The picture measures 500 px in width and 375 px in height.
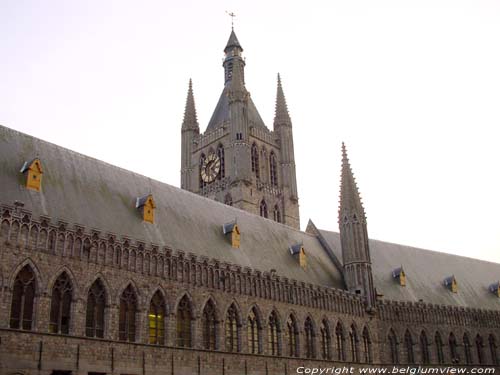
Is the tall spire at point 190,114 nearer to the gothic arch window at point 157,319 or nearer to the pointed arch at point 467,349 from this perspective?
the pointed arch at point 467,349

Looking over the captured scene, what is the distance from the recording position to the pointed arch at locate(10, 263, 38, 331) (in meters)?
26.5

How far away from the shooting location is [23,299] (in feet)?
88.4

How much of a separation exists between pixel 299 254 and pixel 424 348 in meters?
12.8

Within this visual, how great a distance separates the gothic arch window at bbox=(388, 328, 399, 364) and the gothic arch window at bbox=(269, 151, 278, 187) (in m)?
30.3

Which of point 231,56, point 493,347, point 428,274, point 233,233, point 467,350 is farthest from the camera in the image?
point 231,56

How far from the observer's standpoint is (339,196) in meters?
49.8

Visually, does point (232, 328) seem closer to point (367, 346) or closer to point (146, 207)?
point (146, 207)

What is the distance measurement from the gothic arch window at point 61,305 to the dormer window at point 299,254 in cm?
1925

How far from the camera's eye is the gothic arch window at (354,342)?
42781 millimetres

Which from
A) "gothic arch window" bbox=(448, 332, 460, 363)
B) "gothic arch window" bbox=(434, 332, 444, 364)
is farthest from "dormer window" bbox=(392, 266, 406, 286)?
"gothic arch window" bbox=(448, 332, 460, 363)

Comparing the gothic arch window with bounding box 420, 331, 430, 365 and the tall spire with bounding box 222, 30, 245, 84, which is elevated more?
the tall spire with bounding box 222, 30, 245, 84

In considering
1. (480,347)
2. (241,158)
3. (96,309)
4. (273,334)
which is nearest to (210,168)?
(241,158)

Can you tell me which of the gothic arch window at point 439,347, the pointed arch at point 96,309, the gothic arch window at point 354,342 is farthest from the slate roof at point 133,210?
the gothic arch window at point 439,347

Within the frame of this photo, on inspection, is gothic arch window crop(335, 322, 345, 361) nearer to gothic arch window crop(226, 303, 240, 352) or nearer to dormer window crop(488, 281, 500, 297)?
gothic arch window crop(226, 303, 240, 352)
